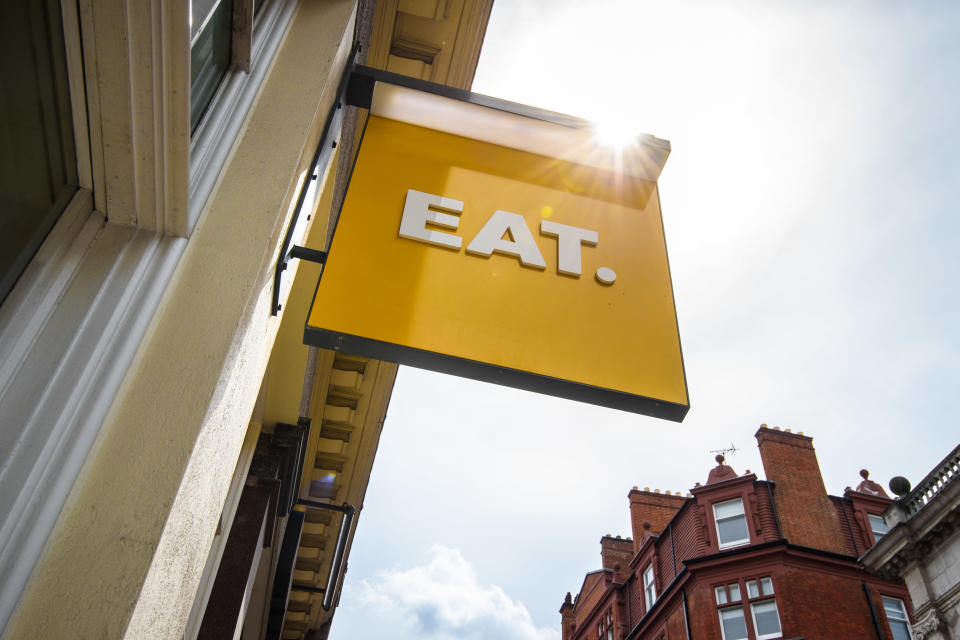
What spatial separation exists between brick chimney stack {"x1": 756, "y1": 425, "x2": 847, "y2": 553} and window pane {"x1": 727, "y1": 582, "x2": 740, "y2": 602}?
2594mm

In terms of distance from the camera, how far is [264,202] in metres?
2.14

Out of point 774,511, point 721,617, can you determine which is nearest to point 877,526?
point 774,511

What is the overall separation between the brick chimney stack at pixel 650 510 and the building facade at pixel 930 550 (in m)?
Answer: 13.0

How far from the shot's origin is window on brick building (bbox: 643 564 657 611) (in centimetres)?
2683

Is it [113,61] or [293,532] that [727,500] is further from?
[113,61]

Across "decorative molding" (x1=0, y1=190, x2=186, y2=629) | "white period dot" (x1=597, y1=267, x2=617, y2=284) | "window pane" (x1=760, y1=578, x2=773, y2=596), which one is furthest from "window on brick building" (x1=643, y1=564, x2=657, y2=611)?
"decorative molding" (x1=0, y1=190, x2=186, y2=629)

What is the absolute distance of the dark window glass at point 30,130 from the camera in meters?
1.34

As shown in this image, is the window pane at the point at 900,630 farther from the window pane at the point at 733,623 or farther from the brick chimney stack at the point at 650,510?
the brick chimney stack at the point at 650,510

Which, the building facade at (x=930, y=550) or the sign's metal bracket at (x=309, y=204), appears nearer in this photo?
the sign's metal bracket at (x=309, y=204)

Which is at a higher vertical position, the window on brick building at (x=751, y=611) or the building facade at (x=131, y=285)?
the window on brick building at (x=751, y=611)

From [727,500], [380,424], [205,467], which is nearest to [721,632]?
[727,500]

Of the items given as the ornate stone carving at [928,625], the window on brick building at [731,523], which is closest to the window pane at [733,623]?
the window on brick building at [731,523]

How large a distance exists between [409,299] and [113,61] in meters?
1.26

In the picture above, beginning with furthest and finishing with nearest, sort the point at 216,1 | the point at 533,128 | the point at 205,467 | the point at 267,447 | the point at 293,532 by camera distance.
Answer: the point at 293,532 → the point at 267,447 → the point at 533,128 → the point at 216,1 → the point at 205,467
